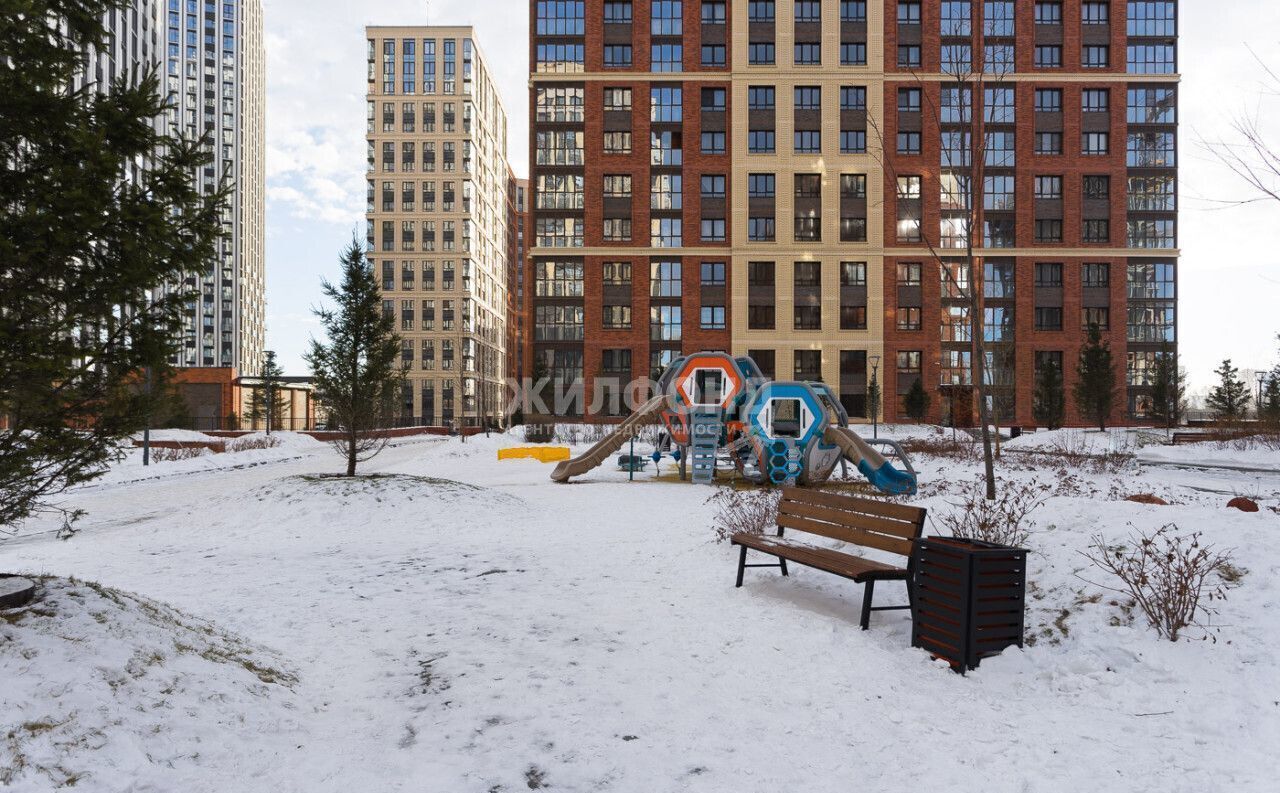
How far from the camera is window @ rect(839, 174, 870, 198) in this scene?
174 ft

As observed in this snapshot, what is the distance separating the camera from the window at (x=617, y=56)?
54469 millimetres

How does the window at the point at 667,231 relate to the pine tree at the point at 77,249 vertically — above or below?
above

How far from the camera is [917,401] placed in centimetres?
4947

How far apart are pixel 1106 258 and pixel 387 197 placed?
3022 inches

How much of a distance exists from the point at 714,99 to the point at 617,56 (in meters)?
9.01

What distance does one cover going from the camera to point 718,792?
3.09m

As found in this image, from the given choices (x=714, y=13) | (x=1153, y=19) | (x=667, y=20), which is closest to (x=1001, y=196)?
(x=1153, y=19)

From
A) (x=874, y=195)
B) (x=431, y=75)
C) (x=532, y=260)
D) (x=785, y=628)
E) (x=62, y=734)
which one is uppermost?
(x=431, y=75)

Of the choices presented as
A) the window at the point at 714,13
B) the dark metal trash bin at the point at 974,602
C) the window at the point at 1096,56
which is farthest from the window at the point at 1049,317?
the dark metal trash bin at the point at 974,602

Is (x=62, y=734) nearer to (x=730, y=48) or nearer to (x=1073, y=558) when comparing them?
(x=1073, y=558)

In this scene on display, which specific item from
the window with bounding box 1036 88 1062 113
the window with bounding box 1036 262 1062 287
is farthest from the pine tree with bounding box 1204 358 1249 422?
A: the window with bounding box 1036 88 1062 113

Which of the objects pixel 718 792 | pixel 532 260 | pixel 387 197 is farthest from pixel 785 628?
pixel 387 197

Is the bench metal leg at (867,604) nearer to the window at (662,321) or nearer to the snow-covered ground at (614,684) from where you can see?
the snow-covered ground at (614,684)

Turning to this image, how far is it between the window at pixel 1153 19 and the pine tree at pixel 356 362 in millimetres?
67576
